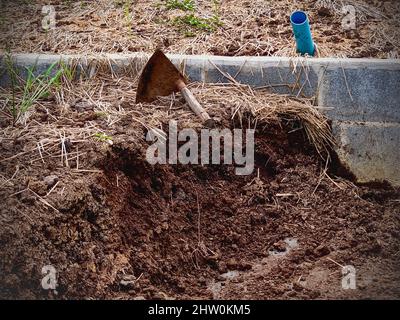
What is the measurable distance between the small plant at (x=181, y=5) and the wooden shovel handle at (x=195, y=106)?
0.82 m

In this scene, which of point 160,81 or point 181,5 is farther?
point 181,5

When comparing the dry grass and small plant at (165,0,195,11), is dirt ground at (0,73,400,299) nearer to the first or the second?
the dry grass

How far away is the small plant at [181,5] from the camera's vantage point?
12.6 ft

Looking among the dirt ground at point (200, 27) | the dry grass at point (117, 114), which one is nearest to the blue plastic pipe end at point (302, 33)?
the dirt ground at point (200, 27)

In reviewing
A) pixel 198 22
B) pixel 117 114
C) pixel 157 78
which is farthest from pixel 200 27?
pixel 117 114

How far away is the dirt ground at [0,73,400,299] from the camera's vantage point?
235 cm

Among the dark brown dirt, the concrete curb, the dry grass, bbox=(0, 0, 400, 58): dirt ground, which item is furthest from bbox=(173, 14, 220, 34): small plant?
the dark brown dirt

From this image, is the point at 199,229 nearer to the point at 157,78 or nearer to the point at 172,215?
the point at 172,215

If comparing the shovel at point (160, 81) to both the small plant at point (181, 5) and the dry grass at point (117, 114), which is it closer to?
the dry grass at point (117, 114)

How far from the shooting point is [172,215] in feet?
9.07

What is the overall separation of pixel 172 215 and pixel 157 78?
30.9 inches

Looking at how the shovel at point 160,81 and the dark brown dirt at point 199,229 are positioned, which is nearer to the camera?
the dark brown dirt at point 199,229

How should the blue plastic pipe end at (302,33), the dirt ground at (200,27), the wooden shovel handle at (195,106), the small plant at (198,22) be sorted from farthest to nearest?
the small plant at (198,22) < the dirt ground at (200,27) < the blue plastic pipe end at (302,33) < the wooden shovel handle at (195,106)
